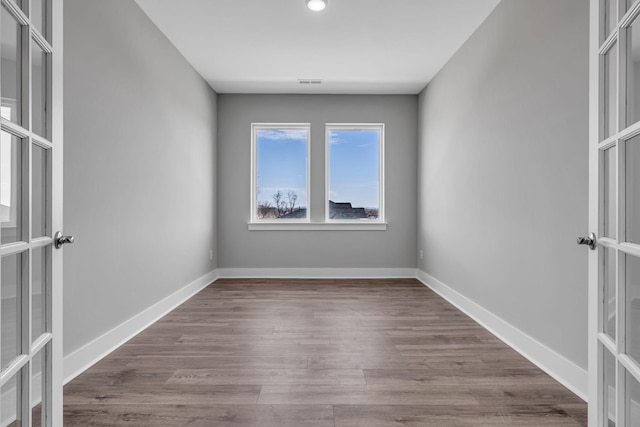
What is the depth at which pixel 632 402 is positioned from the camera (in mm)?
1154

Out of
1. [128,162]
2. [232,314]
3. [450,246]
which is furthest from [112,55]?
[450,246]

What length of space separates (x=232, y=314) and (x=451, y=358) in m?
1.88

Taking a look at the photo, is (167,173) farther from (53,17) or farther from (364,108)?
(364,108)

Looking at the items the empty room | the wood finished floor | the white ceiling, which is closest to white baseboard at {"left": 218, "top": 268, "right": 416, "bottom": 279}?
the empty room

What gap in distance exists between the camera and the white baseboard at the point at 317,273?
511cm

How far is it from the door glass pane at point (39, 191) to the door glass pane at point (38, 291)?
0.23 ft

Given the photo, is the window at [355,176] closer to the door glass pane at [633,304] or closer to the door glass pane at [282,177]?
the door glass pane at [282,177]

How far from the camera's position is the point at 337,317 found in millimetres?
3219

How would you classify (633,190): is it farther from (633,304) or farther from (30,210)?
(30,210)

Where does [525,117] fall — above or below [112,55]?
below

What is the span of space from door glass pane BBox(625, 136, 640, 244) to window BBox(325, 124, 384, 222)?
4047 millimetres

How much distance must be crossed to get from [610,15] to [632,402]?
4.10ft

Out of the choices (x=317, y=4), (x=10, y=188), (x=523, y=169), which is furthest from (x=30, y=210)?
(x=523, y=169)

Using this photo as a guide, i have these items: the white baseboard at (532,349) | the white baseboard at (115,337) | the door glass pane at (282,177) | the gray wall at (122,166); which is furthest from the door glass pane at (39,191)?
the door glass pane at (282,177)
